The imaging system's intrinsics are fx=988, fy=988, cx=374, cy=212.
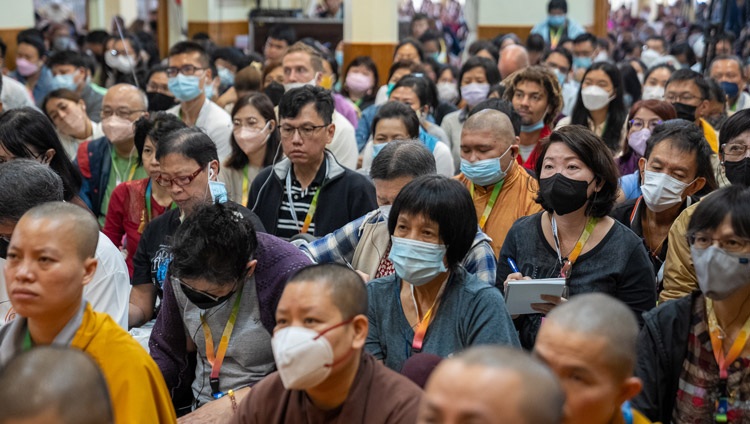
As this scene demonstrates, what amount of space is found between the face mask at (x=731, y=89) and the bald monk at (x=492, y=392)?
7.42 meters

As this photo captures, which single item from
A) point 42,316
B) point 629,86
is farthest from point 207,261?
point 629,86

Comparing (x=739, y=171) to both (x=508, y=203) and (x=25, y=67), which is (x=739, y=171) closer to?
(x=508, y=203)

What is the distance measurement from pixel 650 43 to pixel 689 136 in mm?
11009

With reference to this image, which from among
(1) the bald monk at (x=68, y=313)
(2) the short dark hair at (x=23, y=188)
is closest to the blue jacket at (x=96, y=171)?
(2) the short dark hair at (x=23, y=188)

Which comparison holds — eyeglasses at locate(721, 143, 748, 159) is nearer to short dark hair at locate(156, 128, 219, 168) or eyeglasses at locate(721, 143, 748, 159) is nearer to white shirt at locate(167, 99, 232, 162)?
short dark hair at locate(156, 128, 219, 168)

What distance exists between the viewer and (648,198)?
4.62 metres

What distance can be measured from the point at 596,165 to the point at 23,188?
2385 millimetres

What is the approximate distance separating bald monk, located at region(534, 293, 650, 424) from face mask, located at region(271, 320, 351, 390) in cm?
63

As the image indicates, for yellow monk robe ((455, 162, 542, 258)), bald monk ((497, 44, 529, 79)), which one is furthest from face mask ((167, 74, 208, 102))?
bald monk ((497, 44, 529, 79))

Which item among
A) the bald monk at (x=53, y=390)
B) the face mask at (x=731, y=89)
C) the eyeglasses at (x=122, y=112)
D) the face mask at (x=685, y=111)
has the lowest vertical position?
the bald monk at (x=53, y=390)

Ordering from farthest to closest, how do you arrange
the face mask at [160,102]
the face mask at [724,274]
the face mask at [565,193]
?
1. the face mask at [160,102]
2. the face mask at [565,193]
3. the face mask at [724,274]

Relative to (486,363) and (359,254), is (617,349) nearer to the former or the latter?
(486,363)

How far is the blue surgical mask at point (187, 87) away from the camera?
752 centimetres

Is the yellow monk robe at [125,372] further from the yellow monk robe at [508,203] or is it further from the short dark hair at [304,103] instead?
the short dark hair at [304,103]
